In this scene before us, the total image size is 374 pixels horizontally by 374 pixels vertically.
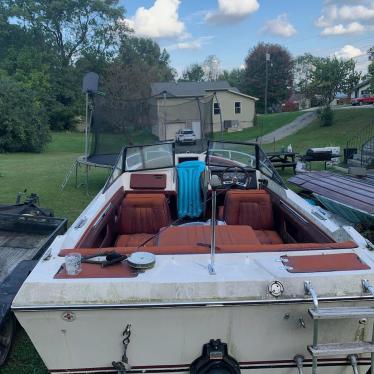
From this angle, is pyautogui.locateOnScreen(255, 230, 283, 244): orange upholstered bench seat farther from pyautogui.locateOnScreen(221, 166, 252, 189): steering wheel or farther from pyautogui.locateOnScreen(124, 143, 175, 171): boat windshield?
pyautogui.locateOnScreen(124, 143, 175, 171): boat windshield

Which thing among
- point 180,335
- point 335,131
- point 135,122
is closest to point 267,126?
point 335,131

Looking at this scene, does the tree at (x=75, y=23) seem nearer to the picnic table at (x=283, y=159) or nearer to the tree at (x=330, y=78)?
the tree at (x=330, y=78)

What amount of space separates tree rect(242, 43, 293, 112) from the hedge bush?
31.1 metres

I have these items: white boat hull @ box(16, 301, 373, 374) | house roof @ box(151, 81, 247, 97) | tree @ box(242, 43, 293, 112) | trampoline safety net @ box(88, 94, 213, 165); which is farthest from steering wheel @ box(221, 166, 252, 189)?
tree @ box(242, 43, 293, 112)

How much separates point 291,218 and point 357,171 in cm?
535

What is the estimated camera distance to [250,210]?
156 inches

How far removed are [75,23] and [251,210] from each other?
1680 inches

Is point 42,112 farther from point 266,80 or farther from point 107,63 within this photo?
point 266,80

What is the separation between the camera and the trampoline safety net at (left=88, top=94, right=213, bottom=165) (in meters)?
9.91

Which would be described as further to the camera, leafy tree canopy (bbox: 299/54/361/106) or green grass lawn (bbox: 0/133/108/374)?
leafy tree canopy (bbox: 299/54/361/106)

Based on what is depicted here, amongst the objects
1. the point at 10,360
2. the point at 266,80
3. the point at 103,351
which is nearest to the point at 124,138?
the point at 10,360

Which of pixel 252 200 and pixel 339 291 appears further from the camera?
pixel 252 200

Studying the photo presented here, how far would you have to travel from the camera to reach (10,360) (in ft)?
10.0

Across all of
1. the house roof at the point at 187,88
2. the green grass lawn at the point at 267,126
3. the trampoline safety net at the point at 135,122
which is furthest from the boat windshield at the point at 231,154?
the house roof at the point at 187,88
